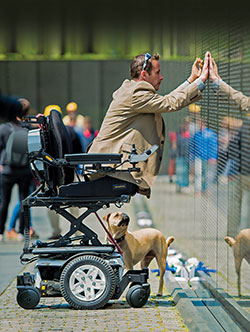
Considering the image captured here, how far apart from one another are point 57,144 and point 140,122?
0.67 metres

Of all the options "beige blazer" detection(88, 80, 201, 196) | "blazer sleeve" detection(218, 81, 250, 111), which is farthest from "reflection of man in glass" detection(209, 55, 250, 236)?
"beige blazer" detection(88, 80, 201, 196)

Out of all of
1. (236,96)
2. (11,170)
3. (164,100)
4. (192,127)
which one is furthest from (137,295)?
(11,170)

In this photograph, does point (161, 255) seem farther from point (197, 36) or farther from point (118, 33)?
point (118, 33)

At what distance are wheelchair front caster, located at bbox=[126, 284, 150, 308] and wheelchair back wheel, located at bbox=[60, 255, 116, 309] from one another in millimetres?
201

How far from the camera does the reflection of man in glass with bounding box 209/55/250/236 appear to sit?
4727 millimetres

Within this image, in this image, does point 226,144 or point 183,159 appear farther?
point 183,159

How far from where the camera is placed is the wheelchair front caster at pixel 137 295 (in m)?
5.98

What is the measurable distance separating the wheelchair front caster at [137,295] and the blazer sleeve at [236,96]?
1.63m

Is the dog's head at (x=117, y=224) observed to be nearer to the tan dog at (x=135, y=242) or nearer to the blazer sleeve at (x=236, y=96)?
the tan dog at (x=135, y=242)

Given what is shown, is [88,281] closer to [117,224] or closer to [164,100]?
[117,224]

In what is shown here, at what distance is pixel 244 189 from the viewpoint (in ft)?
16.0

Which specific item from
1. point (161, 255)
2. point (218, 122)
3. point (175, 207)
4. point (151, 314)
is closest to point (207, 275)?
point (161, 255)

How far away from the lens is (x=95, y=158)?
5.75 meters

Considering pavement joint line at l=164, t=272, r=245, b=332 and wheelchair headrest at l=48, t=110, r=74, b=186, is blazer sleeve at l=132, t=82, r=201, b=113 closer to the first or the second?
wheelchair headrest at l=48, t=110, r=74, b=186
